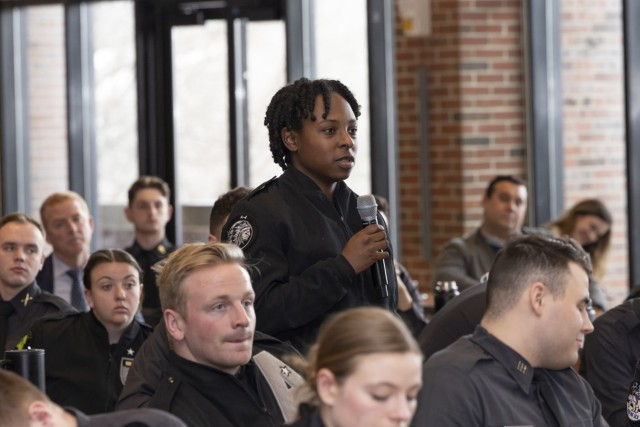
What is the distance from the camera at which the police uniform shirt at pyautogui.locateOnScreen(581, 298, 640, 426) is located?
3650mm

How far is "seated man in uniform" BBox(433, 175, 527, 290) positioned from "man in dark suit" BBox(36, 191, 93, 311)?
1816mm

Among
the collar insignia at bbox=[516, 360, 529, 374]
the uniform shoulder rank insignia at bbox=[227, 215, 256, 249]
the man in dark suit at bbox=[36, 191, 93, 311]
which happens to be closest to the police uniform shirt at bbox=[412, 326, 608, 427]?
the collar insignia at bbox=[516, 360, 529, 374]

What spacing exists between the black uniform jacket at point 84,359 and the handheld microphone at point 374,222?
4.41 feet

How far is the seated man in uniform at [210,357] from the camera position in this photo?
2.65 meters

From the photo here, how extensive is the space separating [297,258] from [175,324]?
0.49 m

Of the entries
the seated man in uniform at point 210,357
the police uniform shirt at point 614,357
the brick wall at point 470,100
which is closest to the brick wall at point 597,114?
the brick wall at point 470,100

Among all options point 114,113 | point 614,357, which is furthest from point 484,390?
point 114,113

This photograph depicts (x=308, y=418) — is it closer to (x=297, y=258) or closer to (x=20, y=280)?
(x=297, y=258)

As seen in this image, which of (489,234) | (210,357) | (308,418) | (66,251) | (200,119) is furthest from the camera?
(200,119)

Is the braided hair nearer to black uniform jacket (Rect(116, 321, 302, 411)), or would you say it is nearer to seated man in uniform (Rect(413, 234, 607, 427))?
black uniform jacket (Rect(116, 321, 302, 411))

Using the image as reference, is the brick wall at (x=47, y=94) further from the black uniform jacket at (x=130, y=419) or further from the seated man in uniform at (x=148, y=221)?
the black uniform jacket at (x=130, y=419)

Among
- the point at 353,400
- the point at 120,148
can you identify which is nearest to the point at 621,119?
the point at 120,148

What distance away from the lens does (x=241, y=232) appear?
10.2 feet

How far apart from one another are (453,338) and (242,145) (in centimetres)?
451
